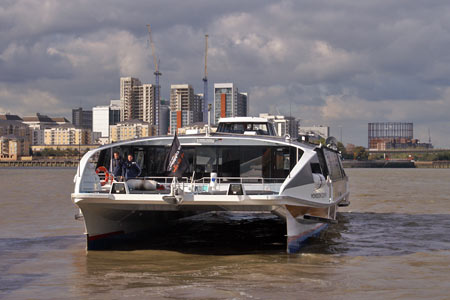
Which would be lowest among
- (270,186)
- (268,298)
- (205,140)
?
(268,298)

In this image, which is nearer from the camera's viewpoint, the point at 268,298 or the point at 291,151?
the point at 268,298

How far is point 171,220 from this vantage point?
18.3 meters

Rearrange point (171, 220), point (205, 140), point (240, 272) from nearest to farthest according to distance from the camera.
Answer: point (240, 272) → point (205, 140) → point (171, 220)

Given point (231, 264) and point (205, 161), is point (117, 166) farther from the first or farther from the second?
point (231, 264)

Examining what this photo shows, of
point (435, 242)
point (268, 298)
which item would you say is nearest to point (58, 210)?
point (435, 242)

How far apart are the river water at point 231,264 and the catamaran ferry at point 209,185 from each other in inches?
28.8

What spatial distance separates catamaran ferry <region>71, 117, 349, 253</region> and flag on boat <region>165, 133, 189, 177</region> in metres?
0.02

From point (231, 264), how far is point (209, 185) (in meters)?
1.99

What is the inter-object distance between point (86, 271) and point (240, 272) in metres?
2.97

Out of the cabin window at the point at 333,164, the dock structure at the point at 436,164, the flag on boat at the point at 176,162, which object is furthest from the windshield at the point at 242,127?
the dock structure at the point at 436,164

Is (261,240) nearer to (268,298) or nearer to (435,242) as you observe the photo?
(435,242)

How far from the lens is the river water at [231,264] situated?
1050cm

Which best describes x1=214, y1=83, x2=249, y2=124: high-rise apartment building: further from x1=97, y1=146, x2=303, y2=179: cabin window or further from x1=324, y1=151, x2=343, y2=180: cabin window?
x1=97, y1=146, x2=303, y2=179: cabin window

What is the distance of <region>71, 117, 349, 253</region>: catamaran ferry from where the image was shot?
41.8 feet
